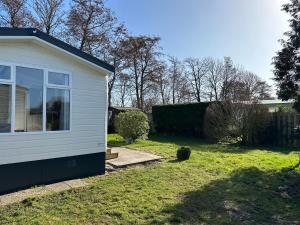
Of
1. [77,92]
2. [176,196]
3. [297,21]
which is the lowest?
[176,196]

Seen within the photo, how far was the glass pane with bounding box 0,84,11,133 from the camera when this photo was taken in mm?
6776

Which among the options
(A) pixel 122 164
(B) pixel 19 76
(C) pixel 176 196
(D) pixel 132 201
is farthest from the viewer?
(A) pixel 122 164

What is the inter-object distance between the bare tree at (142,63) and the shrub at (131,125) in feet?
49.4

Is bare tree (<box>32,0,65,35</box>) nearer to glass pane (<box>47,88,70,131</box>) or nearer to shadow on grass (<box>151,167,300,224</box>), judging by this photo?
glass pane (<box>47,88,70,131</box>)

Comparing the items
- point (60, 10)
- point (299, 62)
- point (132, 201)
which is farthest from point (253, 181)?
point (60, 10)

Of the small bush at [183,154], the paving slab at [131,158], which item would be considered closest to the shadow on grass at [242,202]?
the small bush at [183,154]

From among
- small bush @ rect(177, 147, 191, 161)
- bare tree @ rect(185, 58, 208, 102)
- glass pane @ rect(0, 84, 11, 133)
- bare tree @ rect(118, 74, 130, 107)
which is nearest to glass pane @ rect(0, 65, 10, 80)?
glass pane @ rect(0, 84, 11, 133)

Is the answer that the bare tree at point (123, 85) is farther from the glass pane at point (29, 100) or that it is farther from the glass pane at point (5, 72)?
the glass pane at point (5, 72)

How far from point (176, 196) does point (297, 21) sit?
24.2 feet

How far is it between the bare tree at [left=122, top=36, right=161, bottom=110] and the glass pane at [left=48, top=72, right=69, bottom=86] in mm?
22200

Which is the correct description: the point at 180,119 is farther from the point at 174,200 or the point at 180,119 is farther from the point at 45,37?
the point at 174,200

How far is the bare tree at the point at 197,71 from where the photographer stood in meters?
40.2

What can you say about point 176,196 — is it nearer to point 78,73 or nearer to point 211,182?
point 211,182

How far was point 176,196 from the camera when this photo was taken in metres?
6.54
